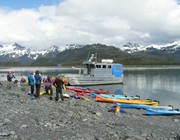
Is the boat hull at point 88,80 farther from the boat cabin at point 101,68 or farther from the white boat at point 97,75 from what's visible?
the boat cabin at point 101,68

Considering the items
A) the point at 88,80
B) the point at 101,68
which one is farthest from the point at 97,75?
the point at 88,80

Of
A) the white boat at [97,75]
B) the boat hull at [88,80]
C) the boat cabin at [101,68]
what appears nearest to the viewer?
the boat hull at [88,80]

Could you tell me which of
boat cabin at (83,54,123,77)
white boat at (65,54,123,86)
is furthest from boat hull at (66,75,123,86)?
boat cabin at (83,54,123,77)

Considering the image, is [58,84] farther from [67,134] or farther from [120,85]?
[120,85]

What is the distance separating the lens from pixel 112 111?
24984 millimetres

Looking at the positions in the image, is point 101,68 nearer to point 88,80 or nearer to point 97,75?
point 97,75

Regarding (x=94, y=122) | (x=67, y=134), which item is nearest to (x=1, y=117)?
(x=67, y=134)

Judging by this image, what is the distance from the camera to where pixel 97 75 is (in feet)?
196

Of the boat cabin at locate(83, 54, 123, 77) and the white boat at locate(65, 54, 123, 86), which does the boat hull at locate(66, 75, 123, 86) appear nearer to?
Answer: the white boat at locate(65, 54, 123, 86)

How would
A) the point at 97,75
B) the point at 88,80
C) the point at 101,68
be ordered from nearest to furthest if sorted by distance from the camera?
the point at 88,80 < the point at 101,68 < the point at 97,75

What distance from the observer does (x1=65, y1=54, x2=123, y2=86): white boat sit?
189 ft

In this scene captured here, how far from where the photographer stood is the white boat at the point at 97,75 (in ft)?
189

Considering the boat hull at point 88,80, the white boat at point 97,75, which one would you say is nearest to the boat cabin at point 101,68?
the white boat at point 97,75

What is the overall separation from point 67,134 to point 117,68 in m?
48.2
